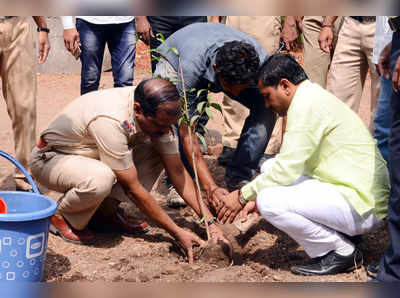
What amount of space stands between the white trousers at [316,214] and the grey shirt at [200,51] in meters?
0.92

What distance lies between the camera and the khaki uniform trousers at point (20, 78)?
3570mm

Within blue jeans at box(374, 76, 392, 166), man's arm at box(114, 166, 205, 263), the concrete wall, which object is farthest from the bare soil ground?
the concrete wall

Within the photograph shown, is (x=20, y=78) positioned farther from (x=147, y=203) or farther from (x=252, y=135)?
(x=252, y=135)

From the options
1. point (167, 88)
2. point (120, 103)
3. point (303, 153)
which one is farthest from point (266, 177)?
point (120, 103)

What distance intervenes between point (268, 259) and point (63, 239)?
1.22 m

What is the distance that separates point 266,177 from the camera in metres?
2.78

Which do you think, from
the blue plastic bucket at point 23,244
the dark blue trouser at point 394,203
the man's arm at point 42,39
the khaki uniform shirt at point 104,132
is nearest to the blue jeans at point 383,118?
the dark blue trouser at point 394,203

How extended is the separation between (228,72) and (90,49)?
1.57m

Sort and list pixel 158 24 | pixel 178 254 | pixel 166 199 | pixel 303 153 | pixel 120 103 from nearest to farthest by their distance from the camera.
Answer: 1. pixel 303 153
2. pixel 120 103
3. pixel 178 254
4. pixel 166 199
5. pixel 158 24

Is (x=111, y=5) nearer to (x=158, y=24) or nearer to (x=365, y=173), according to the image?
(x=365, y=173)

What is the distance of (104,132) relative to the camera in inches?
114

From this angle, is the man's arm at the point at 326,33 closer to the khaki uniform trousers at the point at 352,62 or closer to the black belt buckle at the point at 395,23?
the khaki uniform trousers at the point at 352,62

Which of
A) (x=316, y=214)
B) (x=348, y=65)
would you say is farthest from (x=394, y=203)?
(x=348, y=65)

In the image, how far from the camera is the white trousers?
8.75 ft
